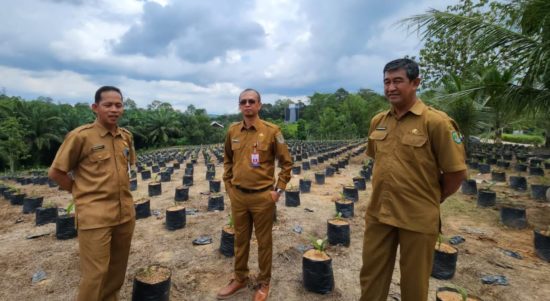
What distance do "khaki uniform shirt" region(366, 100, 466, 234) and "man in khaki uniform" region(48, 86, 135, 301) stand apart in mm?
1945

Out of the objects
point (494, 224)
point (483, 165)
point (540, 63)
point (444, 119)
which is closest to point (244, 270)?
point (444, 119)

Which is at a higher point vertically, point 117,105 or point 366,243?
point 117,105

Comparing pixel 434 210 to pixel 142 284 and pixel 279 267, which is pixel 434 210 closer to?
pixel 279 267

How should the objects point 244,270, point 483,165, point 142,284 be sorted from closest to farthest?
point 142,284
point 244,270
point 483,165

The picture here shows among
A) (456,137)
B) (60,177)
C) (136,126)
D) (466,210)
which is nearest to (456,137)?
(456,137)

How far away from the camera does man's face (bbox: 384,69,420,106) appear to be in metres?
1.84

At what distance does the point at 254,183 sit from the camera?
8.13 ft

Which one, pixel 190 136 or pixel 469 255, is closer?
pixel 469 255

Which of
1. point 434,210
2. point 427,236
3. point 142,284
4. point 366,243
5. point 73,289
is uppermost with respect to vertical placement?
point 434,210

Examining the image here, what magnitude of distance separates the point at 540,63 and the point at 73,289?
734cm

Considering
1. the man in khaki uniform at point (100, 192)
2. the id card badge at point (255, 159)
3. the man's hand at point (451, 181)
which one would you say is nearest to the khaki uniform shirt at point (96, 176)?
the man in khaki uniform at point (100, 192)

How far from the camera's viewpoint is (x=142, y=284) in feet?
7.92

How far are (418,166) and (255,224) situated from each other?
1.41 metres

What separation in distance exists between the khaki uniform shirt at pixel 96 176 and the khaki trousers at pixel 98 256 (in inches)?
2.8
